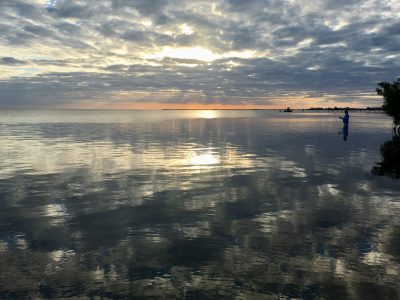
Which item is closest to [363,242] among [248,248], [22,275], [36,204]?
[248,248]

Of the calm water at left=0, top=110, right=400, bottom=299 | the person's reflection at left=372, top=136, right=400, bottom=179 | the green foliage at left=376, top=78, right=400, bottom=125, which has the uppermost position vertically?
the green foliage at left=376, top=78, right=400, bottom=125

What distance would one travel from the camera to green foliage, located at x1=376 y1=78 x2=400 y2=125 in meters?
51.5

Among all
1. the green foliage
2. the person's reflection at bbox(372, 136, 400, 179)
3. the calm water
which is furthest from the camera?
the green foliage

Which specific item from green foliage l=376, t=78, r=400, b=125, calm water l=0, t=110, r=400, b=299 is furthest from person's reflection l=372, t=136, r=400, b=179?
green foliage l=376, t=78, r=400, b=125

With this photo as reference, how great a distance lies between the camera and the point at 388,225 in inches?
468

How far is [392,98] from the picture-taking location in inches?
2031

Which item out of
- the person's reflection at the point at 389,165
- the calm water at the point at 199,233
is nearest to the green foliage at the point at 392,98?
the person's reflection at the point at 389,165

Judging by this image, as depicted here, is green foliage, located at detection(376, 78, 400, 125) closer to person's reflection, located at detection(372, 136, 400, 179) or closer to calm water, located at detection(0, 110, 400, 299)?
person's reflection, located at detection(372, 136, 400, 179)

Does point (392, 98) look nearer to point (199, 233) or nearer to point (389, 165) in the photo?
point (389, 165)

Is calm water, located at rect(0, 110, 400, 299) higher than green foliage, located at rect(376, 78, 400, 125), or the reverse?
green foliage, located at rect(376, 78, 400, 125)

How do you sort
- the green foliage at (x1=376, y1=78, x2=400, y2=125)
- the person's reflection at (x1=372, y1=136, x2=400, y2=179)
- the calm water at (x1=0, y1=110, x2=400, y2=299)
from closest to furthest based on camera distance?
the calm water at (x1=0, y1=110, x2=400, y2=299)
the person's reflection at (x1=372, y1=136, x2=400, y2=179)
the green foliage at (x1=376, y1=78, x2=400, y2=125)

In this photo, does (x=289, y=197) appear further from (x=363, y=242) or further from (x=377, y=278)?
(x=377, y=278)

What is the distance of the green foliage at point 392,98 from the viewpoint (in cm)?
5147

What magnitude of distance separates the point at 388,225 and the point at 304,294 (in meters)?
5.90
